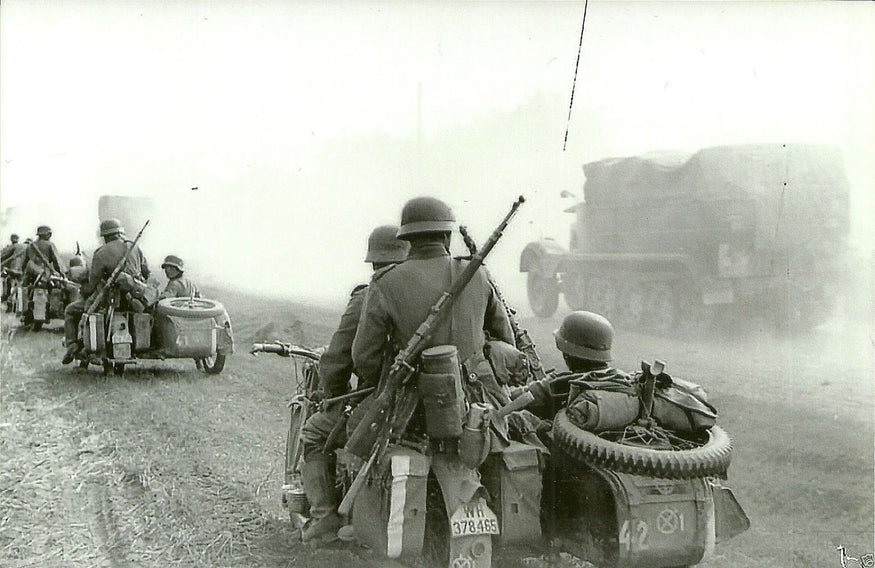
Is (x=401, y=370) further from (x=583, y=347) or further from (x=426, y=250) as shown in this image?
(x=583, y=347)

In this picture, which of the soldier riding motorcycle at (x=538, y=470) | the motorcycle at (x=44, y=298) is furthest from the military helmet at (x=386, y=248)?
the motorcycle at (x=44, y=298)

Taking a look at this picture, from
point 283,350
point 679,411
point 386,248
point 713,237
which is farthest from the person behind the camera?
point 713,237

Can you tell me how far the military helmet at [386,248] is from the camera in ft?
15.5

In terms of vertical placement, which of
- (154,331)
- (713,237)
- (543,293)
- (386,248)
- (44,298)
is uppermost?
(713,237)

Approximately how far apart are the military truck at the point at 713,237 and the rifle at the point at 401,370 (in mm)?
9346

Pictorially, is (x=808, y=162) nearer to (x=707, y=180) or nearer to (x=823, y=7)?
(x=707, y=180)

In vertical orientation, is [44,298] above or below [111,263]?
below

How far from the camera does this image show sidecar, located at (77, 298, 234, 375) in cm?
984

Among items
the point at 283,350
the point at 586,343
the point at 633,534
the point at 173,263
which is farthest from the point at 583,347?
the point at 173,263

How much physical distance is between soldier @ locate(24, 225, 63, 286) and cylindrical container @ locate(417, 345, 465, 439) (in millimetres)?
13106

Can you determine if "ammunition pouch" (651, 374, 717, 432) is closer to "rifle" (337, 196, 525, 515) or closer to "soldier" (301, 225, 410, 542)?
"rifle" (337, 196, 525, 515)

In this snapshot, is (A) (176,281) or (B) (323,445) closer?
(B) (323,445)

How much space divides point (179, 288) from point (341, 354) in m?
6.88

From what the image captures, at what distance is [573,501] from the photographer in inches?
143
